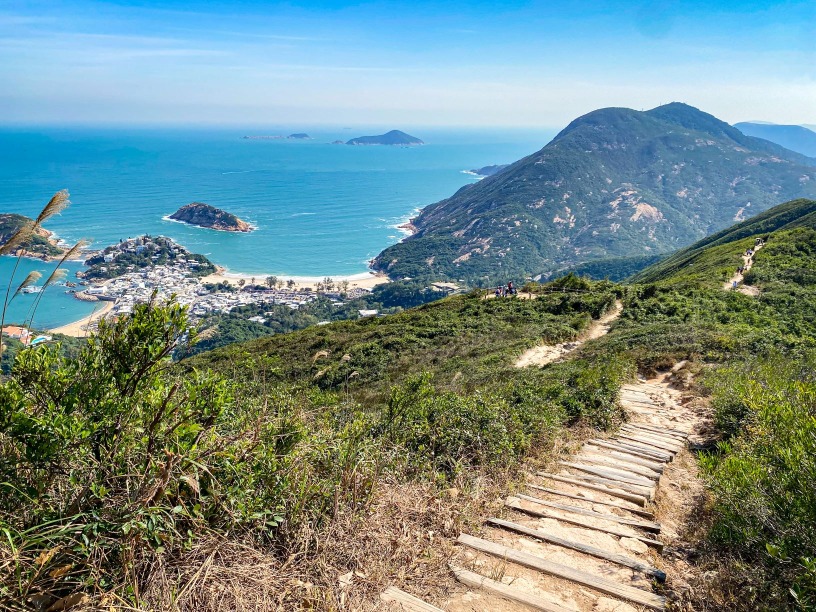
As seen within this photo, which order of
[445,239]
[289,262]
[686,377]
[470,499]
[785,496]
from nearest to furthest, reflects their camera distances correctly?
1. [785,496]
2. [470,499]
3. [686,377]
4. [289,262]
5. [445,239]

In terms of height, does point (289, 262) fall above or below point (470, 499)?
below

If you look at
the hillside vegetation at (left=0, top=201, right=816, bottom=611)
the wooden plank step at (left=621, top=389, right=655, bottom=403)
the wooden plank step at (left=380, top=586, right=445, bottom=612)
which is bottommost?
the wooden plank step at (left=621, top=389, right=655, bottom=403)

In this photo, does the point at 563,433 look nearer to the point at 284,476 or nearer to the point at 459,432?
the point at 459,432

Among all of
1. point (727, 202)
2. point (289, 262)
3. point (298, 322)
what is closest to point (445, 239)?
point (289, 262)

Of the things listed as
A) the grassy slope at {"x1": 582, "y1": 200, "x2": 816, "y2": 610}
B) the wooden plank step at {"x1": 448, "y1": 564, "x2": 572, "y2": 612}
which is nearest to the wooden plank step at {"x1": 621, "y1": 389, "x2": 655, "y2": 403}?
the grassy slope at {"x1": 582, "y1": 200, "x2": 816, "y2": 610}

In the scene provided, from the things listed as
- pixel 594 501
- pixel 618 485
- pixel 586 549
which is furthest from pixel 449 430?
pixel 586 549

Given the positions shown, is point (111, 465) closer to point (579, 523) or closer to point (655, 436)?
point (579, 523)

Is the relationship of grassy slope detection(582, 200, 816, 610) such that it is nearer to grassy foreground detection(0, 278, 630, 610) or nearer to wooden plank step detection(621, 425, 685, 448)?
wooden plank step detection(621, 425, 685, 448)
